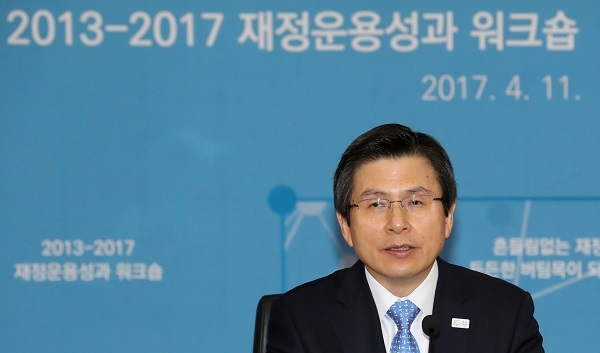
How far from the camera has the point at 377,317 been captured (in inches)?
74.7

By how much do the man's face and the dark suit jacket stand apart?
111 mm

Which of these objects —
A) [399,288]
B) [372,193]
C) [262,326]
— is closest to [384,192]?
[372,193]

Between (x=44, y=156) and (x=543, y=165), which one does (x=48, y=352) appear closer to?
(x=44, y=156)

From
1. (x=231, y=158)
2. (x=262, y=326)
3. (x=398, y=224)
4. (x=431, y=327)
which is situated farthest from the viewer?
(x=231, y=158)

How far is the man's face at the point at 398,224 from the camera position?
183cm

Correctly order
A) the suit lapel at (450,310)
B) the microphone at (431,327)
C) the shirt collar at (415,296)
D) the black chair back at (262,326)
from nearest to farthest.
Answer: the microphone at (431,327), the suit lapel at (450,310), the shirt collar at (415,296), the black chair back at (262,326)

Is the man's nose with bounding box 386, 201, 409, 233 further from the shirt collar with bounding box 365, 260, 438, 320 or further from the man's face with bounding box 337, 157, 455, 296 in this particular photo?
the shirt collar with bounding box 365, 260, 438, 320

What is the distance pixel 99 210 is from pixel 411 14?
1.29m

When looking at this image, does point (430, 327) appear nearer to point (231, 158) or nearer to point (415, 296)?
point (415, 296)

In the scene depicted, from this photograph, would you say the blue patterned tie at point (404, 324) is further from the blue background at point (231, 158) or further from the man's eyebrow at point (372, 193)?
the blue background at point (231, 158)

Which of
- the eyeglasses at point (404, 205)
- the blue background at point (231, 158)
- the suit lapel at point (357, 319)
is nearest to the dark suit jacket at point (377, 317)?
the suit lapel at point (357, 319)

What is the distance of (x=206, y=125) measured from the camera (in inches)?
110

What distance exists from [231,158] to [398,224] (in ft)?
3.61

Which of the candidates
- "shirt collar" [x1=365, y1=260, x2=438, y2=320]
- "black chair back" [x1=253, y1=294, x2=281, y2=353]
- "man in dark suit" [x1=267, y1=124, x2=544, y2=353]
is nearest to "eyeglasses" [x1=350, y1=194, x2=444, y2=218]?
"man in dark suit" [x1=267, y1=124, x2=544, y2=353]
